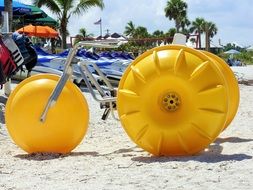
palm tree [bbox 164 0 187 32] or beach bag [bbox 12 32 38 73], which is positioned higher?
palm tree [bbox 164 0 187 32]

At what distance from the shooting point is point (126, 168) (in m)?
5.26

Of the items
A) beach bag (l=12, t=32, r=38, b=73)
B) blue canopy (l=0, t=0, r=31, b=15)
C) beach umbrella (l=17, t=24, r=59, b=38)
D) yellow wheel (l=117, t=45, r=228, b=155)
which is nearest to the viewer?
yellow wheel (l=117, t=45, r=228, b=155)

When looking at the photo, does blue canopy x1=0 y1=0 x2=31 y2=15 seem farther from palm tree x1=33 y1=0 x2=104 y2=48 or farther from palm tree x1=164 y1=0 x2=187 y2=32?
palm tree x1=164 y1=0 x2=187 y2=32

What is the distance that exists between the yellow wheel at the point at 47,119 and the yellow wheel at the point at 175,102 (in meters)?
0.70

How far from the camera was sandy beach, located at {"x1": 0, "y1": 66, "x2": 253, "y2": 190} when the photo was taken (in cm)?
458

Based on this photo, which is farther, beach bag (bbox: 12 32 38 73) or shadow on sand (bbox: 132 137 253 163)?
beach bag (bbox: 12 32 38 73)

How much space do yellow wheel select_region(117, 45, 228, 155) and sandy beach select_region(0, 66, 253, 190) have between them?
194 mm

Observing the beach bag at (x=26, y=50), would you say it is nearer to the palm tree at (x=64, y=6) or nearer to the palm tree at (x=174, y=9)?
the palm tree at (x=64, y=6)

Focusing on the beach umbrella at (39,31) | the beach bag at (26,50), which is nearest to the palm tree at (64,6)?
the beach umbrella at (39,31)

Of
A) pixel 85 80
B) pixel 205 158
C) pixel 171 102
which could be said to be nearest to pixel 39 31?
pixel 85 80

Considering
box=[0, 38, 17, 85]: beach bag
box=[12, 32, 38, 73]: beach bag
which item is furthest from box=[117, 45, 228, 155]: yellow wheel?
box=[12, 32, 38, 73]: beach bag

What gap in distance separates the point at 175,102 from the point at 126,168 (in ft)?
2.98

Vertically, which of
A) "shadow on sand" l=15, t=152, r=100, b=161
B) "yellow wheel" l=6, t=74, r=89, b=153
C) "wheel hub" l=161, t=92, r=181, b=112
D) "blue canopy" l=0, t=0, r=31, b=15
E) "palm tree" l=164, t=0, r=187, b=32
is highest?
"palm tree" l=164, t=0, r=187, b=32

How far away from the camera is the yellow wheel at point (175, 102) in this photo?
566 cm
